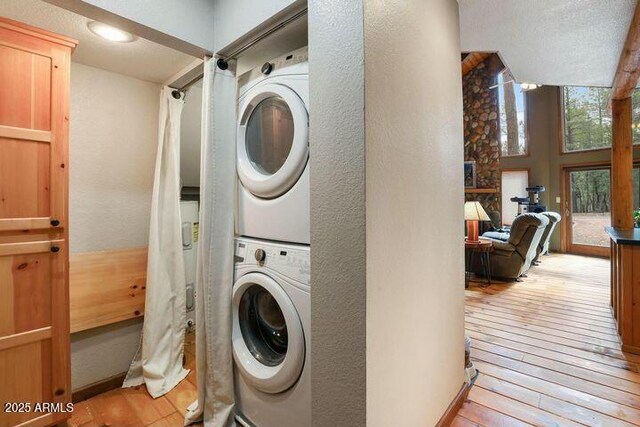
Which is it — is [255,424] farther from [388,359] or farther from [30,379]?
[30,379]

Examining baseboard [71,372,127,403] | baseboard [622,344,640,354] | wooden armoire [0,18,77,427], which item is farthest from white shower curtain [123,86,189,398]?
baseboard [622,344,640,354]

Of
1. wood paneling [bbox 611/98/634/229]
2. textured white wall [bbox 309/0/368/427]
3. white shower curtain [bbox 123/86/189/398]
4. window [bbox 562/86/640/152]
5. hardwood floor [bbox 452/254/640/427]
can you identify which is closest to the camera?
textured white wall [bbox 309/0/368/427]

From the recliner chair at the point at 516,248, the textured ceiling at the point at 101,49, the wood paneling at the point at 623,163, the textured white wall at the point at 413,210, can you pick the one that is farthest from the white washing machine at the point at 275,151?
the recliner chair at the point at 516,248

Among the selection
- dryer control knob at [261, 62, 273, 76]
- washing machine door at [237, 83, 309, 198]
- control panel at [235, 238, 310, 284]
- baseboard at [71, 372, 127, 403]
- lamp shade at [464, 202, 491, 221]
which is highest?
dryer control knob at [261, 62, 273, 76]

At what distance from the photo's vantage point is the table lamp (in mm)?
3850

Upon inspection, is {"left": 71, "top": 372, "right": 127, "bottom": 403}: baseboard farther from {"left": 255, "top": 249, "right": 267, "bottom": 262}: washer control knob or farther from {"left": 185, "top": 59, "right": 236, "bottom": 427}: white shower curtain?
{"left": 255, "top": 249, "right": 267, "bottom": 262}: washer control knob

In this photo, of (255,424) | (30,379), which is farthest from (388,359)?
(30,379)

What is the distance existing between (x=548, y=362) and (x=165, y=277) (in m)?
2.79

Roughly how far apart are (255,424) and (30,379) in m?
1.09

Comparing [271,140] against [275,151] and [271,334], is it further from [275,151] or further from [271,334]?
[271,334]

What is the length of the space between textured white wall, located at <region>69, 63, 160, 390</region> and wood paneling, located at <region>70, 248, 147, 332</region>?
8cm

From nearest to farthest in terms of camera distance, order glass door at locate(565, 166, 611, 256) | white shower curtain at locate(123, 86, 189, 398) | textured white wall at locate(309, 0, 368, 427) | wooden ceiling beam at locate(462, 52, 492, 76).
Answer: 1. textured white wall at locate(309, 0, 368, 427)
2. white shower curtain at locate(123, 86, 189, 398)
3. glass door at locate(565, 166, 611, 256)
4. wooden ceiling beam at locate(462, 52, 492, 76)

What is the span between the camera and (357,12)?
36.3 inches

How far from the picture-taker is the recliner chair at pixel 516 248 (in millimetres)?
3947
